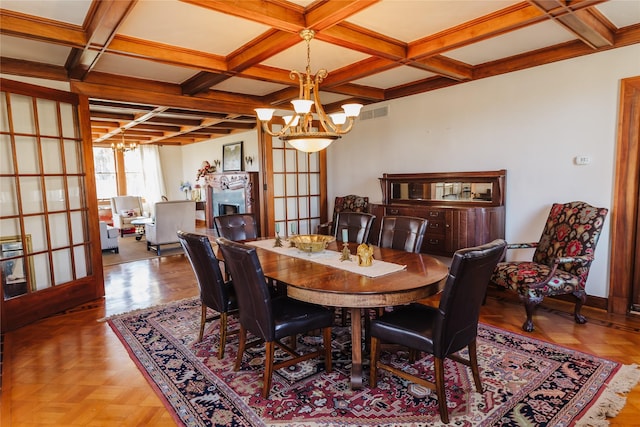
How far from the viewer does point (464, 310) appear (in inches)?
78.0

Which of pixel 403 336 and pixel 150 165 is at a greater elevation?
pixel 150 165

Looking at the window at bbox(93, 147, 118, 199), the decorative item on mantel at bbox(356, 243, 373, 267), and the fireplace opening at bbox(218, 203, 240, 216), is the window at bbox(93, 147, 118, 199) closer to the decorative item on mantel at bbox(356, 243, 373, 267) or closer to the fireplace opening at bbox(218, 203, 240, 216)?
the fireplace opening at bbox(218, 203, 240, 216)

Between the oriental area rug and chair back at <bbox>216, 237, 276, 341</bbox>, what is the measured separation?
403mm

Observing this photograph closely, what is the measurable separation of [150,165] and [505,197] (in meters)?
9.55

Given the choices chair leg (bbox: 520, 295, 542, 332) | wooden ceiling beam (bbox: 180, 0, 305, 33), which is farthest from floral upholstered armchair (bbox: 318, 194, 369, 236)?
wooden ceiling beam (bbox: 180, 0, 305, 33)

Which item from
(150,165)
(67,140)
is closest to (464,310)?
(67,140)

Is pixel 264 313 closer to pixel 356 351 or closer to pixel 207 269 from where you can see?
pixel 356 351

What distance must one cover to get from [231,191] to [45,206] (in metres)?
4.92

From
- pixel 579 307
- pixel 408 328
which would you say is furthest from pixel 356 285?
pixel 579 307

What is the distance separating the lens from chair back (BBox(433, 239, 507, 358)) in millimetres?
1826

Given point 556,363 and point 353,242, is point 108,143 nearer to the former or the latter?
point 353,242

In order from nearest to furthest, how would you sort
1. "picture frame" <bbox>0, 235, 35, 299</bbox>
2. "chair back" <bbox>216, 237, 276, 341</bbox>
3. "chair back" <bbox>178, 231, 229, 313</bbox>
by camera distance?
1. "chair back" <bbox>216, 237, 276, 341</bbox>
2. "chair back" <bbox>178, 231, 229, 313</bbox>
3. "picture frame" <bbox>0, 235, 35, 299</bbox>

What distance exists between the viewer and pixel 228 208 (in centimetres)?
887

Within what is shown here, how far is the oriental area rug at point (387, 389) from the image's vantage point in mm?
1979
